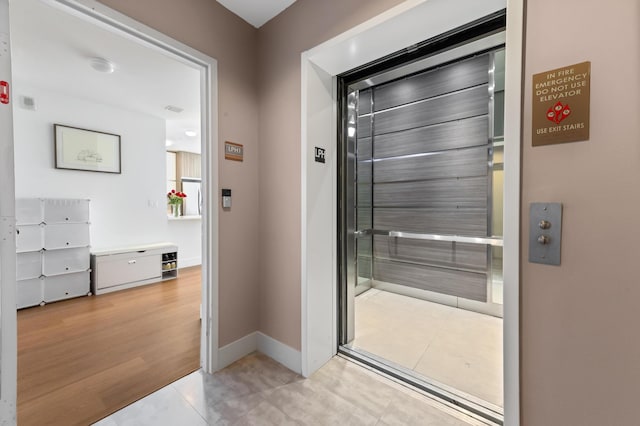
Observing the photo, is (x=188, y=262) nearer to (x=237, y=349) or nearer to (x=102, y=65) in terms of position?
(x=102, y=65)

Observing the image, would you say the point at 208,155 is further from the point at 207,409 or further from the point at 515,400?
the point at 515,400

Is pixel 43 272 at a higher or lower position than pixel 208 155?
lower

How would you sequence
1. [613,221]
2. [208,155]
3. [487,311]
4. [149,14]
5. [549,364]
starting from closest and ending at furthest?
[613,221]
[549,364]
[149,14]
[208,155]
[487,311]

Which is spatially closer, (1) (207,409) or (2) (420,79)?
(1) (207,409)

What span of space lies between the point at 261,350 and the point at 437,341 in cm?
153

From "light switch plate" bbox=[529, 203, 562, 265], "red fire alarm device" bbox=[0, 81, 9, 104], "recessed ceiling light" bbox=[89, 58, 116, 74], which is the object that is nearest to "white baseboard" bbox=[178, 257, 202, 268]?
"recessed ceiling light" bbox=[89, 58, 116, 74]

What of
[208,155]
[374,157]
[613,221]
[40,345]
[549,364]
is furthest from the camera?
[374,157]

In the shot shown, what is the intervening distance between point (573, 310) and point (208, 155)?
2.10 m

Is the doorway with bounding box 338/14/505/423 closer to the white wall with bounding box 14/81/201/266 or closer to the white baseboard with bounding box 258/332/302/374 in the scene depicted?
the white baseboard with bounding box 258/332/302/374

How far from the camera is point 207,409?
1464mm

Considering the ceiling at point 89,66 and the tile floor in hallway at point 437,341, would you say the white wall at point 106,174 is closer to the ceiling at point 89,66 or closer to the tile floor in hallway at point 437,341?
the ceiling at point 89,66

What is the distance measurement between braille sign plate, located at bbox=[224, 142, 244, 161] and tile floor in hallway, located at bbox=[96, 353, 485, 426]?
62.3 inches

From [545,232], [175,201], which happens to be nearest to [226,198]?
[545,232]

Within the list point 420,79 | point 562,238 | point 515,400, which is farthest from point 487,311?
point 420,79
